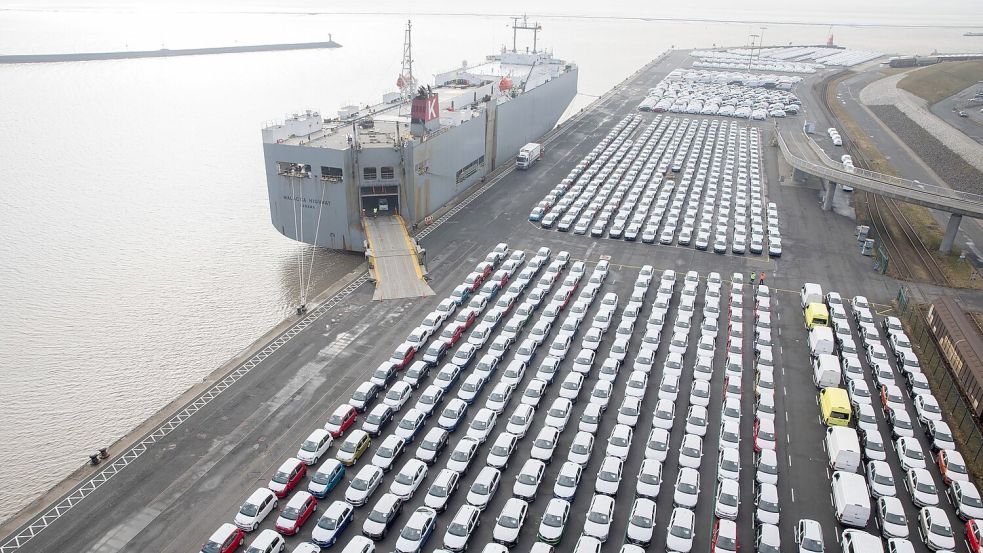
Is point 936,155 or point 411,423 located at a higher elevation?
point 936,155

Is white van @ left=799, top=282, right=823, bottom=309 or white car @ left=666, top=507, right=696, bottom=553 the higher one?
white van @ left=799, top=282, right=823, bottom=309

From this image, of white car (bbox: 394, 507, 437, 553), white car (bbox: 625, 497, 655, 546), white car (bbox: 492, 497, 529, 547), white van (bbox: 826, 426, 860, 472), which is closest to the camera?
white car (bbox: 394, 507, 437, 553)

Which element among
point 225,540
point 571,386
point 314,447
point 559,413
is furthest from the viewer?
point 571,386

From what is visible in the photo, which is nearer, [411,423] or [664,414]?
[411,423]

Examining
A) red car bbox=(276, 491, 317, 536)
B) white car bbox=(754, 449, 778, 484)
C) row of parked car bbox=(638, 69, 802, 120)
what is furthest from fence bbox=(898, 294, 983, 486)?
row of parked car bbox=(638, 69, 802, 120)

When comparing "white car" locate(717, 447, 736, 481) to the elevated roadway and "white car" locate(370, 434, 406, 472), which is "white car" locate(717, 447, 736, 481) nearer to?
"white car" locate(370, 434, 406, 472)

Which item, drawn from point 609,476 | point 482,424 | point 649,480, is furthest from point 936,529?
point 482,424

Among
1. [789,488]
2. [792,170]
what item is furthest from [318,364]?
[792,170]

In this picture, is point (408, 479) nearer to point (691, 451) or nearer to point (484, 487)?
point (484, 487)

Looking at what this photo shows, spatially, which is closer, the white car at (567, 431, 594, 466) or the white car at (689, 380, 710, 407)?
the white car at (567, 431, 594, 466)
